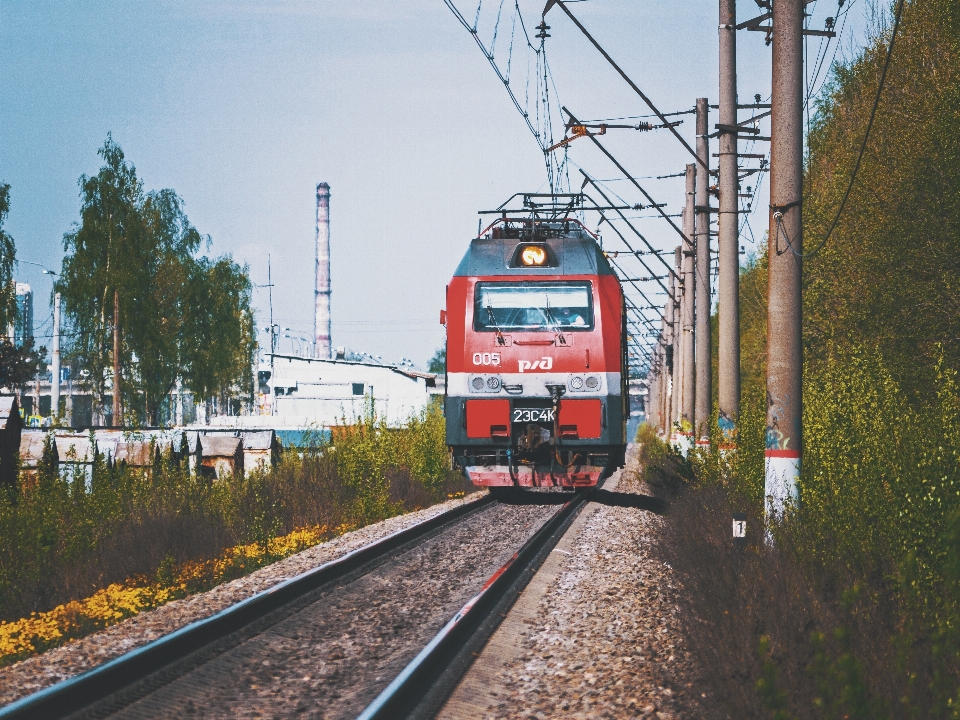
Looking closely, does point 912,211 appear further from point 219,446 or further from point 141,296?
point 141,296

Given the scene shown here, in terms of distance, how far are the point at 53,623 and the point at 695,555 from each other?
17.5ft

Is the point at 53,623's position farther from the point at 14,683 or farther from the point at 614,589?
the point at 614,589

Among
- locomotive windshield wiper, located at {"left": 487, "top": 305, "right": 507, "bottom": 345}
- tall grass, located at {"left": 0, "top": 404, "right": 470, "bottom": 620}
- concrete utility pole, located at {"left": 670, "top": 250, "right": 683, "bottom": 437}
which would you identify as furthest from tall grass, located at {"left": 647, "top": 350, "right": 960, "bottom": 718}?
concrete utility pole, located at {"left": 670, "top": 250, "right": 683, "bottom": 437}

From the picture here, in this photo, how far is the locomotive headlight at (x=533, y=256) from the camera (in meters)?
15.6

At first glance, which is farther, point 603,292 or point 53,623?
point 603,292

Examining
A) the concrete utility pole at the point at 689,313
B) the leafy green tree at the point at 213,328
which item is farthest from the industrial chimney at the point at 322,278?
the concrete utility pole at the point at 689,313

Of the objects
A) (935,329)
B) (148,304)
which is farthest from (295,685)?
(148,304)

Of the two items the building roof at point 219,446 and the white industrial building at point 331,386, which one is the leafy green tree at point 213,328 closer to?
the white industrial building at point 331,386

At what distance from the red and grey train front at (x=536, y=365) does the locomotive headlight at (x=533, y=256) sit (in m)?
0.01

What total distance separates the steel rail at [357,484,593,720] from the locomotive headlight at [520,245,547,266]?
5.45 metres

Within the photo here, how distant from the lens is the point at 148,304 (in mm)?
49844

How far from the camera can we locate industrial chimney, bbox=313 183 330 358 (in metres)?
84.7

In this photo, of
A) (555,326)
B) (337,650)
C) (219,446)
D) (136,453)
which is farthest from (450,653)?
(219,446)

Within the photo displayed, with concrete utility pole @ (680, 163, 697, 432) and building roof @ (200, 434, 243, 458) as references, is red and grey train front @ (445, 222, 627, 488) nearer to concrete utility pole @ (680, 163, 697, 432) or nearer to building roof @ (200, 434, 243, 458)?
building roof @ (200, 434, 243, 458)
